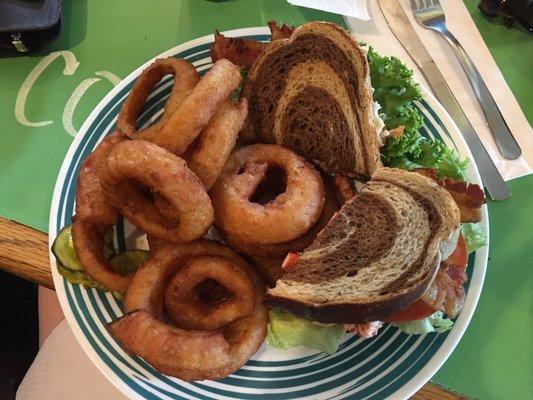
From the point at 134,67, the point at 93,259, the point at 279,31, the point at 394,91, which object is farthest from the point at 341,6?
the point at 93,259

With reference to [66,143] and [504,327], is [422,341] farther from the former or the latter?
[66,143]

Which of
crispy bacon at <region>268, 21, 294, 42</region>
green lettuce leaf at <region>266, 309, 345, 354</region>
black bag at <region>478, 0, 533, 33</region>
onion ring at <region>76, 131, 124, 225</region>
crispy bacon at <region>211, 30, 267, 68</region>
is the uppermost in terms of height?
black bag at <region>478, 0, 533, 33</region>

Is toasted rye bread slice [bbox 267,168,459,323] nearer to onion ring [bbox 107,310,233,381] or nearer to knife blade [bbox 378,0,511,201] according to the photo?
onion ring [bbox 107,310,233,381]

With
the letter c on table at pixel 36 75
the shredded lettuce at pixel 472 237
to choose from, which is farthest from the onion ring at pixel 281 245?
the letter c on table at pixel 36 75

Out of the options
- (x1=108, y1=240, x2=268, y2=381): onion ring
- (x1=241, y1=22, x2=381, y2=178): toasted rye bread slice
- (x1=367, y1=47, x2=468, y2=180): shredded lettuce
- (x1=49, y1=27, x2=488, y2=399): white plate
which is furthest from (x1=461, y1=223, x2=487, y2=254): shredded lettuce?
(x1=108, y1=240, x2=268, y2=381): onion ring

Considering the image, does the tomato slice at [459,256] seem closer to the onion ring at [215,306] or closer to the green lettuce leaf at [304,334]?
the green lettuce leaf at [304,334]

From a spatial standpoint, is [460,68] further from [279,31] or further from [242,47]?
[242,47]

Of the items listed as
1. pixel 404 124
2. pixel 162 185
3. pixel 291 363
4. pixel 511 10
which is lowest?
pixel 291 363
